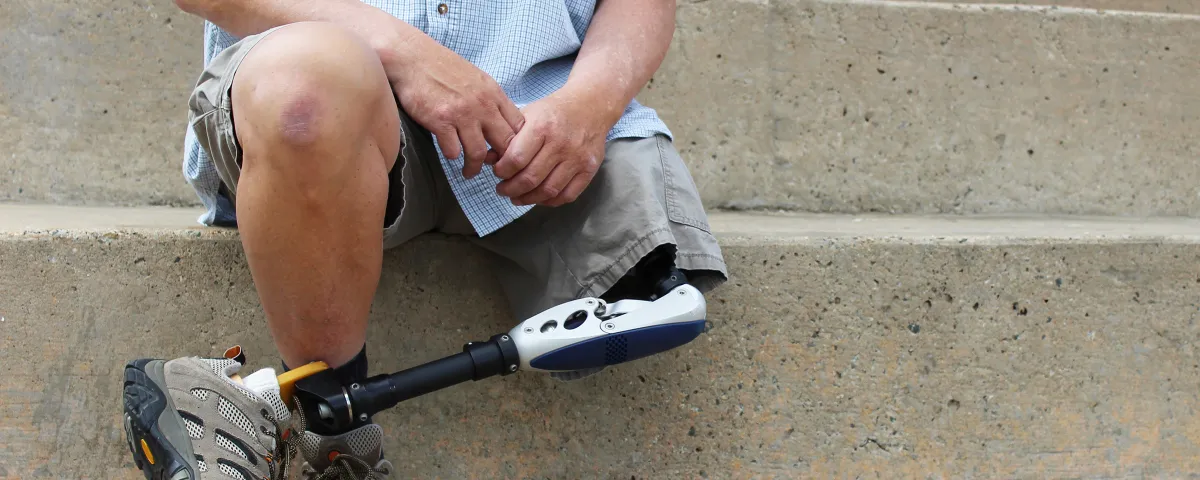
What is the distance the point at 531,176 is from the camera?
2.61ft

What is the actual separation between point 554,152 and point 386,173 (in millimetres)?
155

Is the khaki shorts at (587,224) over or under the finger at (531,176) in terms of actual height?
under

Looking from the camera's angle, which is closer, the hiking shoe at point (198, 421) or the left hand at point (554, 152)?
the hiking shoe at point (198, 421)

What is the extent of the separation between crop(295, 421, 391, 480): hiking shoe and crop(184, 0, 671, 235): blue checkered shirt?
0.22 meters

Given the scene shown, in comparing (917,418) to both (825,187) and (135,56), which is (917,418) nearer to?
(825,187)

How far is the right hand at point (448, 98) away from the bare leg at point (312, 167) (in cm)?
4

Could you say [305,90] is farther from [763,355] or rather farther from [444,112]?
[763,355]

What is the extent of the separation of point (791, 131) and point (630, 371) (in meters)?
0.54

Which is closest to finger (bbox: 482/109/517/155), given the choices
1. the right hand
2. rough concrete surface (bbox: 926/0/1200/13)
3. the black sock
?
the right hand

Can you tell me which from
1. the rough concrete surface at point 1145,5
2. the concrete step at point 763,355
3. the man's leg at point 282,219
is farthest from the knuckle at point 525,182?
the rough concrete surface at point 1145,5

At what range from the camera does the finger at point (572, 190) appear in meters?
0.83

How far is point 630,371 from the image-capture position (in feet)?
3.29

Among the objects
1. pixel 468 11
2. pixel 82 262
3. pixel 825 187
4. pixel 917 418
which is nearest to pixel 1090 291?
pixel 917 418

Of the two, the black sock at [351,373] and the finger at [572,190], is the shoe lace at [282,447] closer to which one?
the black sock at [351,373]
